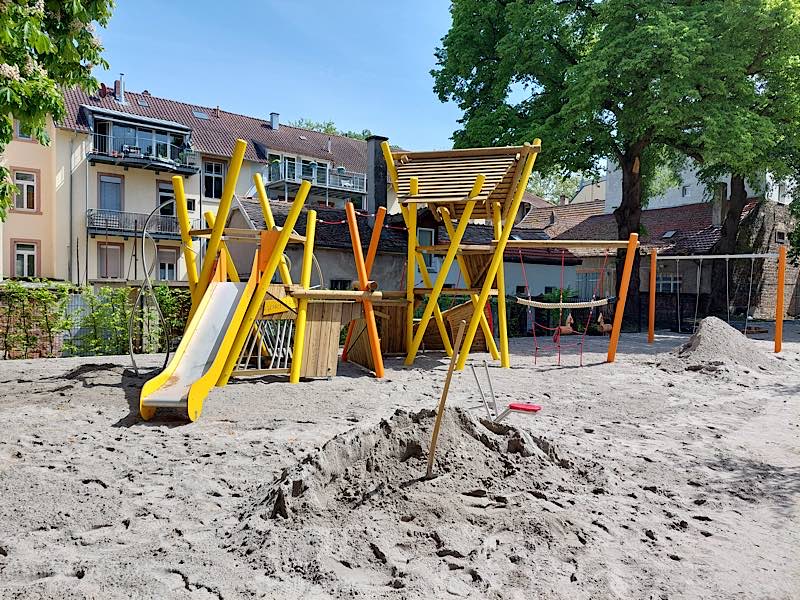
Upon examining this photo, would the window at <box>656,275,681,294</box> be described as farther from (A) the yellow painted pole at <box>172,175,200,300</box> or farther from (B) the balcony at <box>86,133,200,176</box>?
(A) the yellow painted pole at <box>172,175,200,300</box>

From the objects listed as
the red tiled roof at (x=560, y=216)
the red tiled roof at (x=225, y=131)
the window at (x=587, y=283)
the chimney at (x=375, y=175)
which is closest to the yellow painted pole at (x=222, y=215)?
the chimney at (x=375, y=175)

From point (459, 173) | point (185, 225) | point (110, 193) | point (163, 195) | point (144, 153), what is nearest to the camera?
point (185, 225)

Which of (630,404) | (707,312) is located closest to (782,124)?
(707,312)

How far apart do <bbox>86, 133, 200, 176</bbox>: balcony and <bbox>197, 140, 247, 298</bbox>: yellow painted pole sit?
2406 cm

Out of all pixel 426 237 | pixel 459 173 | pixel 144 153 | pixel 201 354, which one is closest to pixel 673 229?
pixel 426 237

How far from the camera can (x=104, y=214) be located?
2866cm

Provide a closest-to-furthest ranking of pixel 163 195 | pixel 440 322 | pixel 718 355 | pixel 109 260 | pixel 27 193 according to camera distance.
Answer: pixel 718 355 < pixel 440 322 < pixel 27 193 < pixel 109 260 < pixel 163 195

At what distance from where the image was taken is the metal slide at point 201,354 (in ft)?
18.3

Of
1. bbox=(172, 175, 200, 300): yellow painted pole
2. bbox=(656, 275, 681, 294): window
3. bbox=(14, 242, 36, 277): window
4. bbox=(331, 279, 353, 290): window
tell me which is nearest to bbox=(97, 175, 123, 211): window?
bbox=(14, 242, 36, 277): window

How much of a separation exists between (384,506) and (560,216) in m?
34.9

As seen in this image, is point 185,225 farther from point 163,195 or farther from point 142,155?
point 163,195

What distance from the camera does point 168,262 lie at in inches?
1203

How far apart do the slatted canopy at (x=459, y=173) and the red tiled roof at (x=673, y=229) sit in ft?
51.4

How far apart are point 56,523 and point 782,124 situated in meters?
19.3
